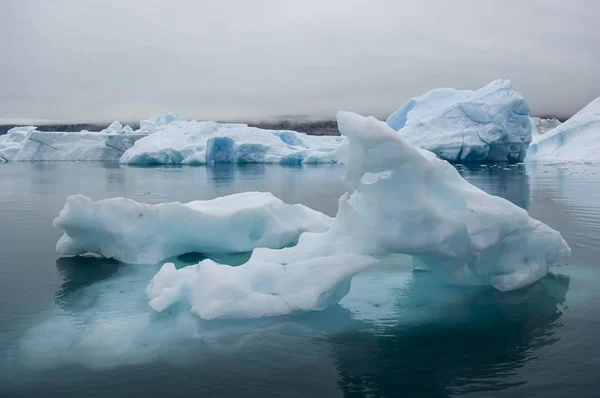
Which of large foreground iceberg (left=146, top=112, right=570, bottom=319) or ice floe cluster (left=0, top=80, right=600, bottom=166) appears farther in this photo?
ice floe cluster (left=0, top=80, right=600, bottom=166)

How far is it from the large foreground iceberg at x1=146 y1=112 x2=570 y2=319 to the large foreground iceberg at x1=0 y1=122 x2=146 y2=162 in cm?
4298

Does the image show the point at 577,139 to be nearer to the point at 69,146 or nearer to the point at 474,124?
the point at 474,124

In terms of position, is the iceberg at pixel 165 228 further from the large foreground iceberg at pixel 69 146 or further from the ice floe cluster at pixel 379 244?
the large foreground iceberg at pixel 69 146

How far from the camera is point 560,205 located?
13.3 meters

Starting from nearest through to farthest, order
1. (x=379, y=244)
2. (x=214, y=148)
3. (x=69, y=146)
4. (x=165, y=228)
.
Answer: (x=379, y=244)
(x=165, y=228)
(x=214, y=148)
(x=69, y=146)

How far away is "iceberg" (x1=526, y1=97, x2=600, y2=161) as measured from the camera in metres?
34.1

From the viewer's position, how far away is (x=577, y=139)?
A: 35.9m

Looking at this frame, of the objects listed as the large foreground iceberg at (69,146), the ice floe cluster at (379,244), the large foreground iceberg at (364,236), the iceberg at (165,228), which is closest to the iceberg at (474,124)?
the iceberg at (165,228)

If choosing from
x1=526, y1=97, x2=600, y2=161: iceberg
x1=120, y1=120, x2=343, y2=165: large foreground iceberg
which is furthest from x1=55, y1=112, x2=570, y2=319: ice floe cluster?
x1=120, y1=120, x2=343, y2=165: large foreground iceberg

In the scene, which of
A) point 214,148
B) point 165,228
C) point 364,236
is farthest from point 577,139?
point 364,236

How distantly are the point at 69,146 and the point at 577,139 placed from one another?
40.3 meters

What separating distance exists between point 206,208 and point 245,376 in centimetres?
447

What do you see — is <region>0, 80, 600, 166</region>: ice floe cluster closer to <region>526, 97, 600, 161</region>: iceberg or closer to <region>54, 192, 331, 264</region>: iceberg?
<region>526, 97, 600, 161</region>: iceberg

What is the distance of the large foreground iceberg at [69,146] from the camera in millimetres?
46062
